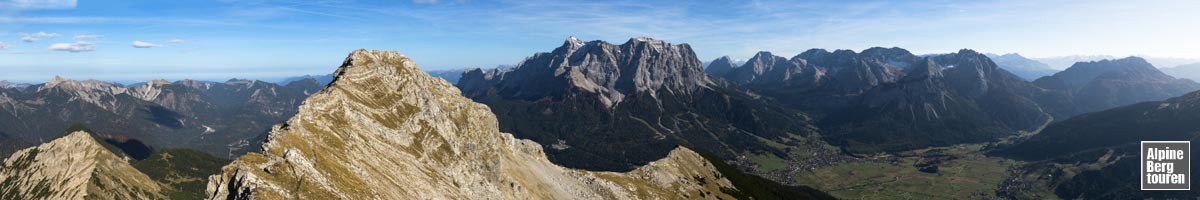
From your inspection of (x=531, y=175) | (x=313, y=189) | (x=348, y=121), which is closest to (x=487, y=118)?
(x=531, y=175)

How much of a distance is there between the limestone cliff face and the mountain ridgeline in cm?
25

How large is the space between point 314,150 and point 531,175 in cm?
7662

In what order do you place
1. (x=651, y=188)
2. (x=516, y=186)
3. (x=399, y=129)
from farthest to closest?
(x=651, y=188) < (x=516, y=186) < (x=399, y=129)

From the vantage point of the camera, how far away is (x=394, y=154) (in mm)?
112688

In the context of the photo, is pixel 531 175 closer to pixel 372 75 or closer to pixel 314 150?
pixel 372 75

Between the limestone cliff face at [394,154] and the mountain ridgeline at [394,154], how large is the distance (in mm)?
245

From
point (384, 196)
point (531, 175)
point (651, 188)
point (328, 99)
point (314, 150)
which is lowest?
point (651, 188)

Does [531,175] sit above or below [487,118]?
below

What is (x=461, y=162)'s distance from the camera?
128625 millimetres

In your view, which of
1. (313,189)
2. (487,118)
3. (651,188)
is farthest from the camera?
(651,188)

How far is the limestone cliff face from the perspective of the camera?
75.7 m

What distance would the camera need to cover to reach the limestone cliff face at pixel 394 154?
7569cm

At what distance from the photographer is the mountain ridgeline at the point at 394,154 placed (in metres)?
75.7

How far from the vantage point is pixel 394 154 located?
113 metres
